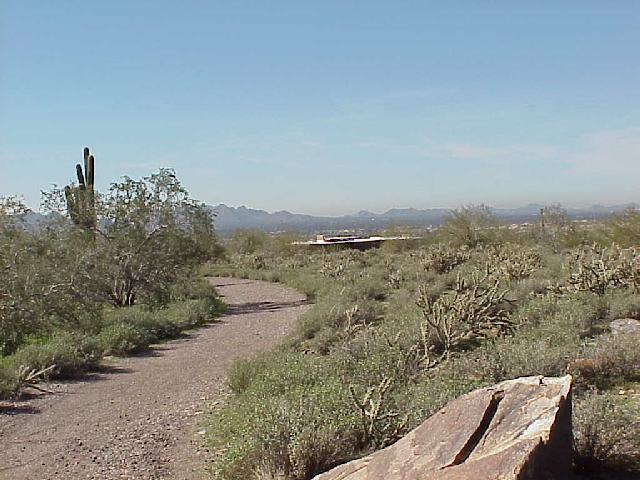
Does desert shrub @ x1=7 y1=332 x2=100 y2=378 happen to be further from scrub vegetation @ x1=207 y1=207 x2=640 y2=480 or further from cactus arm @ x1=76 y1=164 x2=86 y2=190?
cactus arm @ x1=76 y1=164 x2=86 y2=190

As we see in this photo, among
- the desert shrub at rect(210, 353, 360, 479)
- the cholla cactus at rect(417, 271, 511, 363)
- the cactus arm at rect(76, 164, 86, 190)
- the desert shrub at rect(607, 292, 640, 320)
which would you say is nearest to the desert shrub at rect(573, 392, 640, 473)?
the desert shrub at rect(210, 353, 360, 479)

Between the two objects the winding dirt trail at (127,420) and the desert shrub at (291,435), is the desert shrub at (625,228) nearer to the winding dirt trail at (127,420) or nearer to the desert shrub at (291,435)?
the winding dirt trail at (127,420)

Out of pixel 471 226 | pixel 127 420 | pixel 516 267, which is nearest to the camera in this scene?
pixel 127 420

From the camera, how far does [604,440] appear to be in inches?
208

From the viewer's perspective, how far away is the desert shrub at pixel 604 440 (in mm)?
5223

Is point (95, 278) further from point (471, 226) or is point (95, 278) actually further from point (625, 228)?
point (471, 226)

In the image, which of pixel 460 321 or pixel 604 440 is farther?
pixel 460 321

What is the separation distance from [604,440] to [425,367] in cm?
401

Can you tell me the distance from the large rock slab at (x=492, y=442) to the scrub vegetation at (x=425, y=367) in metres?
0.87

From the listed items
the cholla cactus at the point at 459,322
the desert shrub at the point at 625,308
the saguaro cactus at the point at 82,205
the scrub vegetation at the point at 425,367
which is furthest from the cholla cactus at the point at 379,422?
the saguaro cactus at the point at 82,205

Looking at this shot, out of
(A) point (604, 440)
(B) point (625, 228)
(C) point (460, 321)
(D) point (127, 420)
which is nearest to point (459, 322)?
(C) point (460, 321)

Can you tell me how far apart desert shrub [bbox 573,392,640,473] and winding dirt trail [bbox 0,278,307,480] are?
3.57 metres

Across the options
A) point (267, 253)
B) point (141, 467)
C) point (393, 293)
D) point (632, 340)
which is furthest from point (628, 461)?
point (267, 253)

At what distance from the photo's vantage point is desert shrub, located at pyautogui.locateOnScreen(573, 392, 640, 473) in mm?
5223
